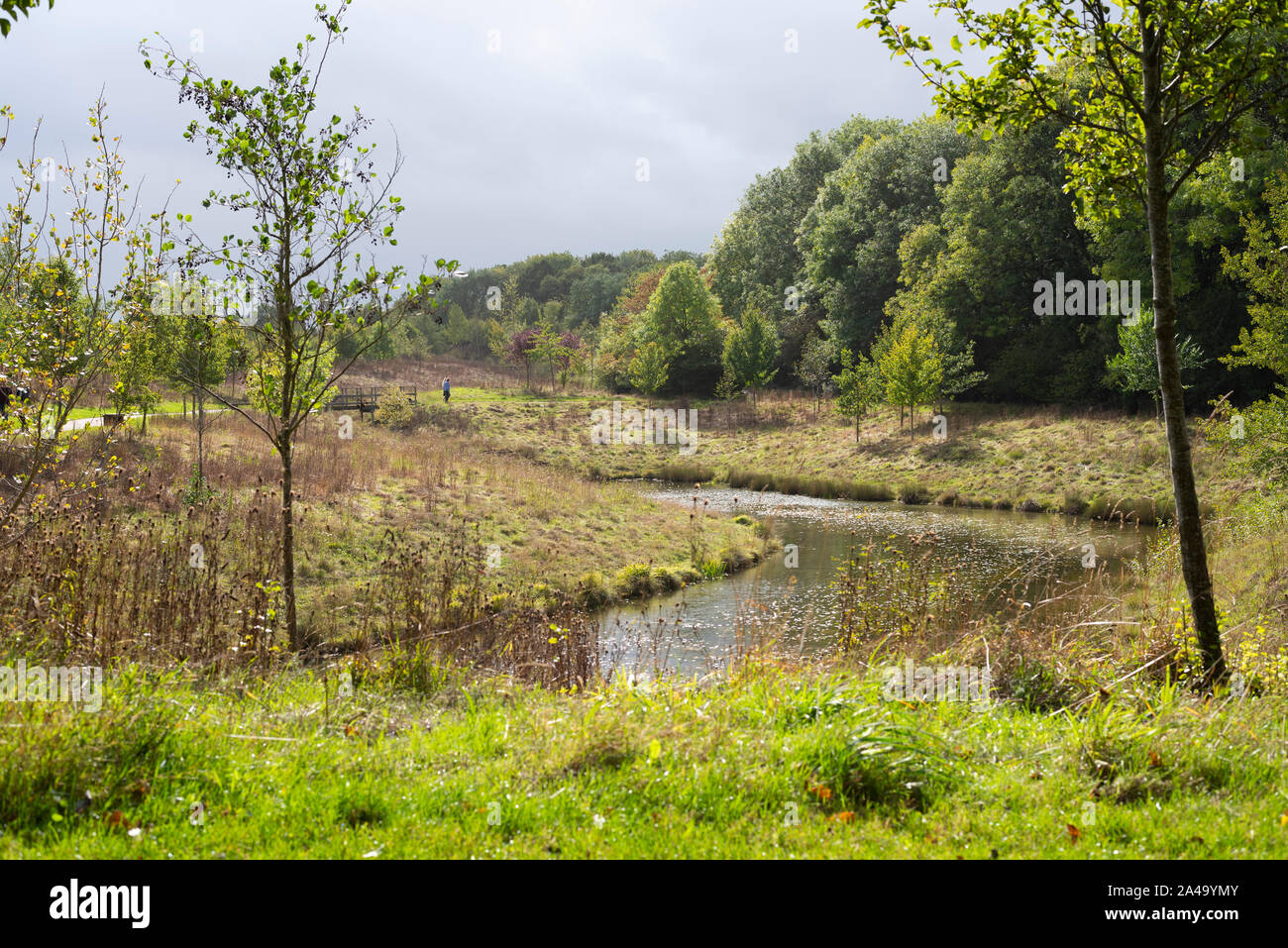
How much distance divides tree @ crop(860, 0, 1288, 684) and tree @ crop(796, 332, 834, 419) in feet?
127

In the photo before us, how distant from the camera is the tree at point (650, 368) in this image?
4925 centimetres

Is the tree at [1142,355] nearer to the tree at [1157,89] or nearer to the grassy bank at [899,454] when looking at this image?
the grassy bank at [899,454]

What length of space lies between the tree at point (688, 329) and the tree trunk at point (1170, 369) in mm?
46674

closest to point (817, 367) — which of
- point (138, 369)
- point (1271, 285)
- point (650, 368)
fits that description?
point (650, 368)

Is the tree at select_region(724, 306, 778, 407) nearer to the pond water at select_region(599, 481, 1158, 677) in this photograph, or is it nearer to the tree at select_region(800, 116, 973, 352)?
the tree at select_region(800, 116, 973, 352)

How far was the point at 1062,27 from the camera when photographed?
5488mm

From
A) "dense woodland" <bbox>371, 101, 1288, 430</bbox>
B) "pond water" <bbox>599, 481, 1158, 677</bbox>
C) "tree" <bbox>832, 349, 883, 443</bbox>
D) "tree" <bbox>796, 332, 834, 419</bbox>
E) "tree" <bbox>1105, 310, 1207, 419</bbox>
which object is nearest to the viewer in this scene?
"pond water" <bbox>599, 481, 1158, 677</bbox>

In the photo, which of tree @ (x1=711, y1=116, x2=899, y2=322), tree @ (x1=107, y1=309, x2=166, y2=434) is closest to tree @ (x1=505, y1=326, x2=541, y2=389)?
tree @ (x1=711, y1=116, x2=899, y2=322)

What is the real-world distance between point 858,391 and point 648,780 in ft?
115

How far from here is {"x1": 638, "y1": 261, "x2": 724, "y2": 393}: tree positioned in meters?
52.1

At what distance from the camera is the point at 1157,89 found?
5.20m

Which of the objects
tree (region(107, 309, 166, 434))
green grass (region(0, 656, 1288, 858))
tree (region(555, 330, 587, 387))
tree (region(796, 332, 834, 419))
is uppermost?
tree (region(555, 330, 587, 387))
